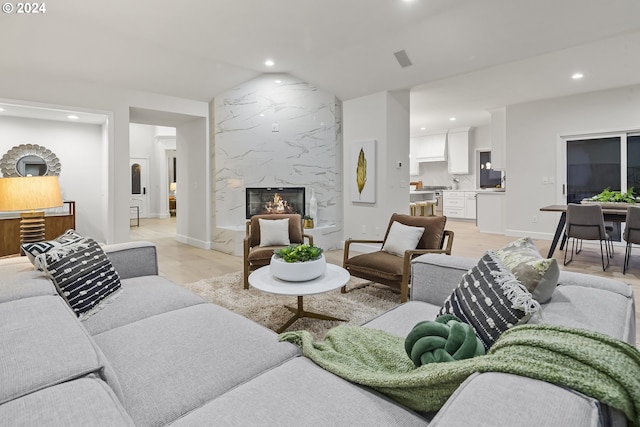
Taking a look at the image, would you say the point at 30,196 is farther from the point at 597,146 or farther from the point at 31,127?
the point at 597,146

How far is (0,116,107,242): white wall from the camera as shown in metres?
5.32

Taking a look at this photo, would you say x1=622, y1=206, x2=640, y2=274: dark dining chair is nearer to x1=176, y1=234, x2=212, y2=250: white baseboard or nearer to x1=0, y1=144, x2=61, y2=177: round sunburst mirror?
x1=176, y1=234, x2=212, y2=250: white baseboard

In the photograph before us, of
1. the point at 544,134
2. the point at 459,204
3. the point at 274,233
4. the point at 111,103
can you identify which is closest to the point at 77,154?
the point at 111,103

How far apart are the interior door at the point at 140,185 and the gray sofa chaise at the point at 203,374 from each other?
9.55 meters

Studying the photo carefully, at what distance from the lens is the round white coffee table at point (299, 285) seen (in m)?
2.37

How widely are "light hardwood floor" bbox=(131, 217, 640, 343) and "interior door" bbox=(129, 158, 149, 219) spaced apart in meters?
3.49

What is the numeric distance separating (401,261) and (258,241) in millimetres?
1732

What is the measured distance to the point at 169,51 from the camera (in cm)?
463

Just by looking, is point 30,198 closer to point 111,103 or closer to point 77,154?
point 111,103

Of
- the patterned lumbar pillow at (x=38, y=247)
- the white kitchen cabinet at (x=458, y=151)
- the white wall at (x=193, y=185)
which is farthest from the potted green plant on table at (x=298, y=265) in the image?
the white kitchen cabinet at (x=458, y=151)

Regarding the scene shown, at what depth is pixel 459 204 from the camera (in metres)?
9.73

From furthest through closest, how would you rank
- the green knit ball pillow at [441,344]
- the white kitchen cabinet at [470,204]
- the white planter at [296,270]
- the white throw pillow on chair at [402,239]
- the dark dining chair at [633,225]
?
1. the white kitchen cabinet at [470,204]
2. the dark dining chair at [633,225]
3. the white throw pillow on chair at [402,239]
4. the white planter at [296,270]
5. the green knit ball pillow at [441,344]

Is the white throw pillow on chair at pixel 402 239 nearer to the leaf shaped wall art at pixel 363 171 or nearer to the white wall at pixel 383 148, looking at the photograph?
the white wall at pixel 383 148

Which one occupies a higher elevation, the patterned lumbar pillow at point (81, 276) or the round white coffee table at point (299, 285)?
the patterned lumbar pillow at point (81, 276)
